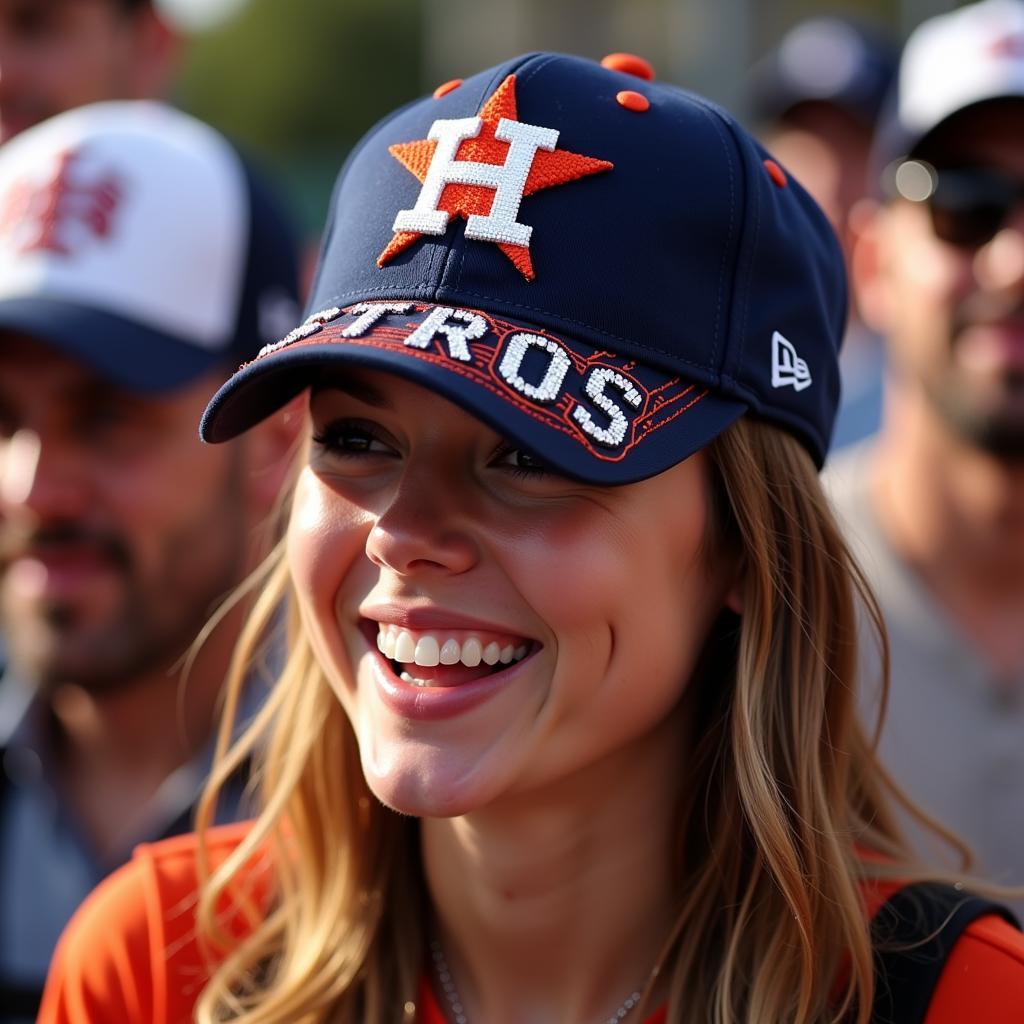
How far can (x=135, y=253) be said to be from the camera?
3383mm

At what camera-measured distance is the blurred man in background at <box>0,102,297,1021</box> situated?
3244mm

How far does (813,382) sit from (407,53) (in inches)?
2007

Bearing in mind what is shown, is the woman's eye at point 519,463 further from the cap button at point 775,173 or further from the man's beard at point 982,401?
the man's beard at point 982,401

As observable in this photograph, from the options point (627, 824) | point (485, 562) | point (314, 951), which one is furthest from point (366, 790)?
point (485, 562)

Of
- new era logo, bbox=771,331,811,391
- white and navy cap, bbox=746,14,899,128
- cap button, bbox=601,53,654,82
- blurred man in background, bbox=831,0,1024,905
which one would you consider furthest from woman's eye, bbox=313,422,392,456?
white and navy cap, bbox=746,14,899,128

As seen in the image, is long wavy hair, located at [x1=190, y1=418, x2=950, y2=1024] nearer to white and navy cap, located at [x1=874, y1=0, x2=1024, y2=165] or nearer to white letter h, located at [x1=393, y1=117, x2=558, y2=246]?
white letter h, located at [x1=393, y1=117, x2=558, y2=246]

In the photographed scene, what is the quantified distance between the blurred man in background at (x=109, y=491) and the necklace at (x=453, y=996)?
107 centimetres

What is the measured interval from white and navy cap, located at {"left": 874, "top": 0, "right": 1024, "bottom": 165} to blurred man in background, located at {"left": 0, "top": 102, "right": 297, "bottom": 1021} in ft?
5.22

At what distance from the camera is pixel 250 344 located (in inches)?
139

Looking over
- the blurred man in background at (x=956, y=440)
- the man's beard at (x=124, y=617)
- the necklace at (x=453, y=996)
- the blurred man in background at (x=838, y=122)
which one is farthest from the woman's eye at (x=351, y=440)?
the blurred man in background at (x=838, y=122)

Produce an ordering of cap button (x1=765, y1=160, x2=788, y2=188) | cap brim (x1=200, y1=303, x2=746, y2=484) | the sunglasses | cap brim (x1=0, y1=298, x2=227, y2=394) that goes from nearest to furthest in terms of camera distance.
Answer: cap brim (x1=200, y1=303, x2=746, y2=484) → cap button (x1=765, y1=160, x2=788, y2=188) → cap brim (x1=0, y1=298, x2=227, y2=394) → the sunglasses

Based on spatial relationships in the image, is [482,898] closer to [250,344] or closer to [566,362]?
[566,362]

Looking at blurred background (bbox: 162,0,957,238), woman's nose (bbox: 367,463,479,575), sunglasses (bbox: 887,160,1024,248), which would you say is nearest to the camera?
woman's nose (bbox: 367,463,479,575)

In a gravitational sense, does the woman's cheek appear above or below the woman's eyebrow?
below
